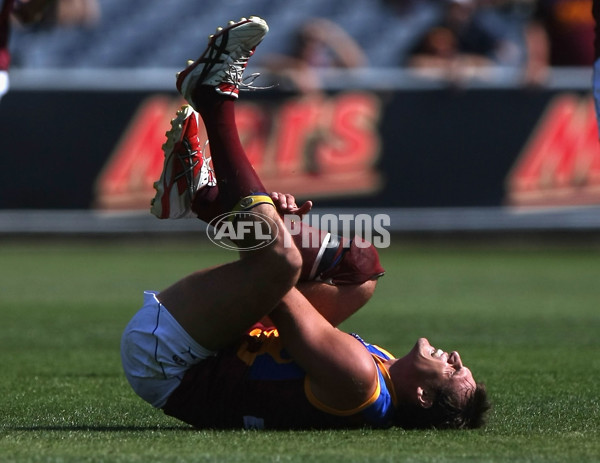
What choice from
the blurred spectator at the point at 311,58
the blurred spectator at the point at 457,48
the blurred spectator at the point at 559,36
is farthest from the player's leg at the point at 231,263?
the blurred spectator at the point at 457,48

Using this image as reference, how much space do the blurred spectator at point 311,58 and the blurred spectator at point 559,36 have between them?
301 centimetres

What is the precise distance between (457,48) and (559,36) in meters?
1.51

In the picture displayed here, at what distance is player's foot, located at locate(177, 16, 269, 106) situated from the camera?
4520 millimetres

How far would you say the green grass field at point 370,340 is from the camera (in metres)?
3.96

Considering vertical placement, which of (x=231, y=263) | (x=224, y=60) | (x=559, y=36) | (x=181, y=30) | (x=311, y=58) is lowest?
(x=181, y=30)

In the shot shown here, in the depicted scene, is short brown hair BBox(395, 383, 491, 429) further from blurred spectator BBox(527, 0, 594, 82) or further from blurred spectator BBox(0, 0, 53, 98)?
blurred spectator BBox(527, 0, 594, 82)

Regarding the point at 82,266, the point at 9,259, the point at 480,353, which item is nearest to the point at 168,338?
the point at 480,353

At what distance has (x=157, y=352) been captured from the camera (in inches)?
172

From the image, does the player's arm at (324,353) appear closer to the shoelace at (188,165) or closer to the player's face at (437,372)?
the player's face at (437,372)

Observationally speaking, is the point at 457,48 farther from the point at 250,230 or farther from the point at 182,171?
the point at 250,230

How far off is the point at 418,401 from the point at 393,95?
12.0m

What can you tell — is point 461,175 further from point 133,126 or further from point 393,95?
point 133,126

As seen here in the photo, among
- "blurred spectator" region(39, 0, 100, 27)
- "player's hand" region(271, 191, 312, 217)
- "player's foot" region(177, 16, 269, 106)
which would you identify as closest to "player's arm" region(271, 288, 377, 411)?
"player's hand" region(271, 191, 312, 217)

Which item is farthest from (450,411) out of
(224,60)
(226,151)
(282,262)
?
(224,60)
